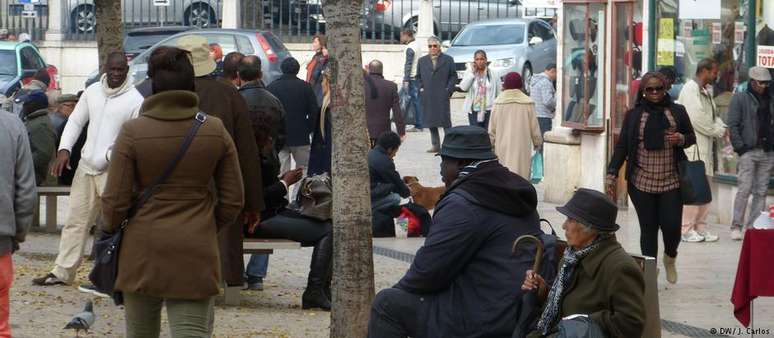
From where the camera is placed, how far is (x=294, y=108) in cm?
1623

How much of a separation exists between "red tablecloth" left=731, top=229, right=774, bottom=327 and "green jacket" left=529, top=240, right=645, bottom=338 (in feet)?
8.58

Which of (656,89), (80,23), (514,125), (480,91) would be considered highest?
(80,23)

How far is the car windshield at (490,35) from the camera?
31.7m

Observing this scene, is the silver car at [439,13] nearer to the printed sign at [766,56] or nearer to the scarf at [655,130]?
the printed sign at [766,56]

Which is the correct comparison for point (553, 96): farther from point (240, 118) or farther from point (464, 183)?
point (464, 183)

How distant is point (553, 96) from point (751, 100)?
8239 millimetres

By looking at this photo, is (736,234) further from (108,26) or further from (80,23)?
(80,23)

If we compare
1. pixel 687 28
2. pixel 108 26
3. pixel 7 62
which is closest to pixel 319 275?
pixel 108 26

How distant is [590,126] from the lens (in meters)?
18.1

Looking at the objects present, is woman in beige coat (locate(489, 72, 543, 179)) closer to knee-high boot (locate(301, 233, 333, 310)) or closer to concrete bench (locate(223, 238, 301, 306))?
knee-high boot (locate(301, 233, 333, 310))

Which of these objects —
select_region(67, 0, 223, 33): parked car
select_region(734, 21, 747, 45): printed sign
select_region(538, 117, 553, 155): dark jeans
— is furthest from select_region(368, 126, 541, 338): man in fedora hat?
select_region(67, 0, 223, 33): parked car

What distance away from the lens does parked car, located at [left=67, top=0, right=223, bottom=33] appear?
1375 inches

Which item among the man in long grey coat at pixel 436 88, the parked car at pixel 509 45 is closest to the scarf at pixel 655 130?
the man in long grey coat at pixel 436 88

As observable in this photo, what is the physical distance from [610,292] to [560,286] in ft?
0.80
